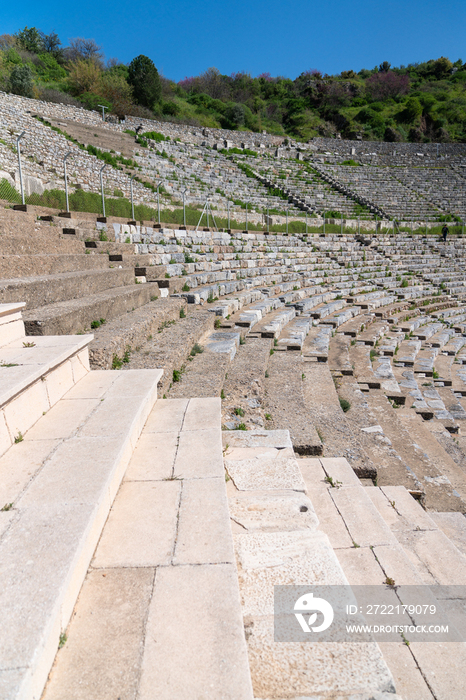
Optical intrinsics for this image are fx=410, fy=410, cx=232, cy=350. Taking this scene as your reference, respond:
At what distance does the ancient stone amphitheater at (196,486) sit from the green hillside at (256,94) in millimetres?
30573

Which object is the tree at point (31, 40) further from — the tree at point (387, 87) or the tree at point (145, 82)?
the tree at point (387, 87)

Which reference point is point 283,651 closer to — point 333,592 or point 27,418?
point 333,592

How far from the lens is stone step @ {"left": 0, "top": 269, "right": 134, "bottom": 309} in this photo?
3.81 m

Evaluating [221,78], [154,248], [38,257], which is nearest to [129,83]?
[221,78]

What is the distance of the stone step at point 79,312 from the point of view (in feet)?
11.8

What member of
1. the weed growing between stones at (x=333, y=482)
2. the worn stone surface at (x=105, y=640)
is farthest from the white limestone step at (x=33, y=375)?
the weed growing between stones at (x=333, y=482)

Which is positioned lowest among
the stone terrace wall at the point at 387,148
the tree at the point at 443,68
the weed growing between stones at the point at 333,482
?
the weed growing between stones at the point at 333,482

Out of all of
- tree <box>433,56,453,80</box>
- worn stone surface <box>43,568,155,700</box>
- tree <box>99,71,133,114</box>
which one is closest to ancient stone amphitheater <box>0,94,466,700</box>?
worn stone surface <box>43,568,155,700</box>

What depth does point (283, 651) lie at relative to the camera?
1.51 metres

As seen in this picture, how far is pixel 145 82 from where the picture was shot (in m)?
37.7

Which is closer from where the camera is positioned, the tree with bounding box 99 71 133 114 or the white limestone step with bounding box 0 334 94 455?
the white limestone step with bounding box 0 334 94 455

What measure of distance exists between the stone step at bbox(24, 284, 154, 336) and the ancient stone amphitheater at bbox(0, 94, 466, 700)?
0.03m

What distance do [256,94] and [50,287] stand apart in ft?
198

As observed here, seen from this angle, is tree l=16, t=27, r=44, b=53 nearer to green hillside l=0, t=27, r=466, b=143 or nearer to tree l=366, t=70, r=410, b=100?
green hillside l=0, t=27, r=466, b=143
